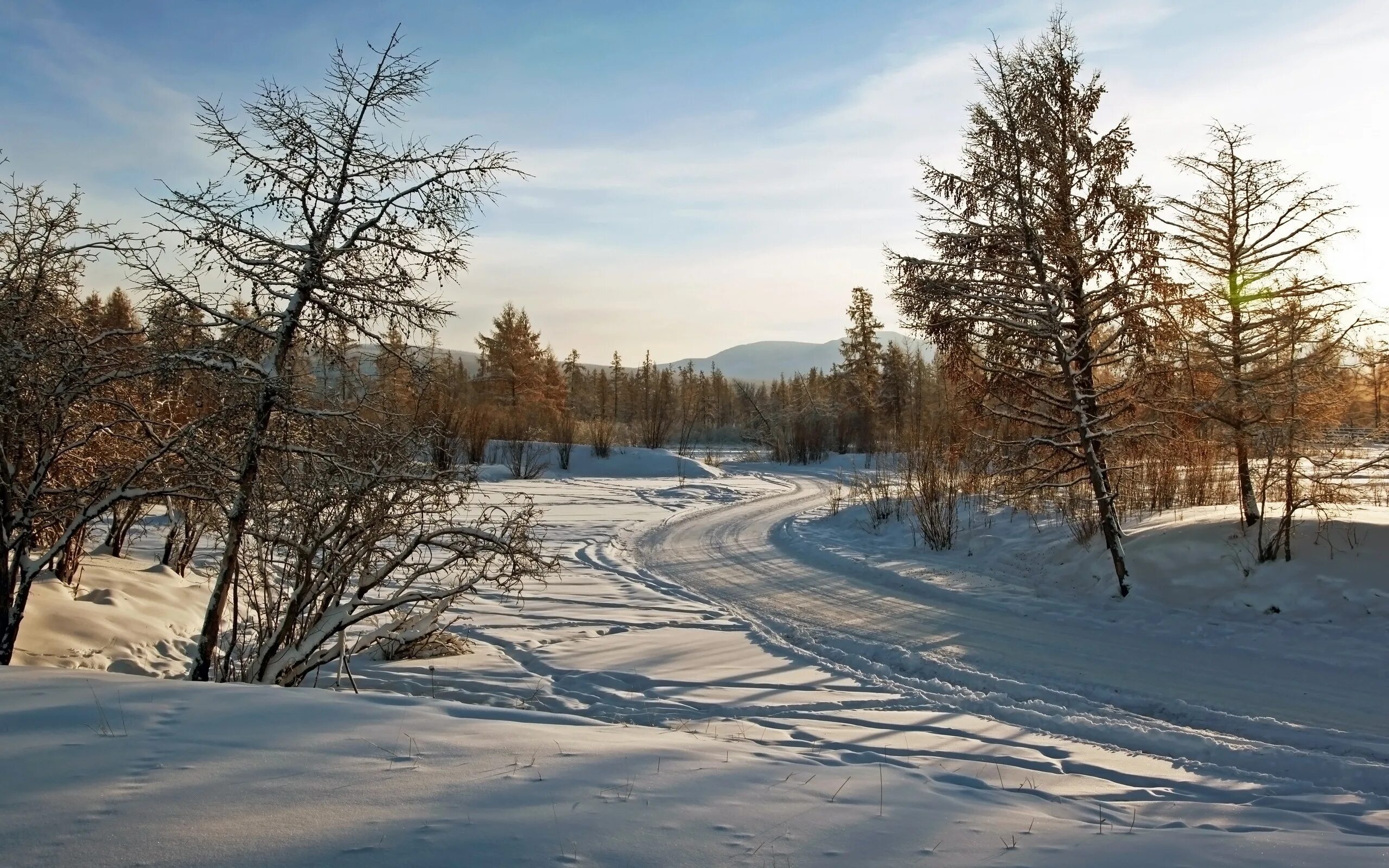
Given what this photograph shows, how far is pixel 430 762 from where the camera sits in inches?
148

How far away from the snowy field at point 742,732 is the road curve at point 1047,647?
0.16 ft

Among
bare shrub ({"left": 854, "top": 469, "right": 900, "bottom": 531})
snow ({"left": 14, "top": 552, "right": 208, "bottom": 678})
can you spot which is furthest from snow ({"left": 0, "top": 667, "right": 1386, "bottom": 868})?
bare shrub ({"left": 854, "top": 469, "right": 900, "bottom": 531})

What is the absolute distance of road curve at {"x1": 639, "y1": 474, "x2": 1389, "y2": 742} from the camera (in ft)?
21.7

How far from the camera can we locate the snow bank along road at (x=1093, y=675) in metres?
5.65

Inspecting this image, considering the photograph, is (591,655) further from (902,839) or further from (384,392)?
(902,839)

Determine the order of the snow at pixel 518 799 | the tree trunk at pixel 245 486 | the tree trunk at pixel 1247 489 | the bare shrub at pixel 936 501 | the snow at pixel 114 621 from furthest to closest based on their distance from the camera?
the bare shrub at pixel 936 501 < the tree trunk at pixel 1247 489 < the snow at pixel 114 621 < the tree trunk at pixel 245 486 < the snow at pixel 518 799

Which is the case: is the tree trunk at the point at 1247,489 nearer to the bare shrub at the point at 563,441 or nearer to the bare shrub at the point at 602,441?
the bare shrub at the point at 563,441

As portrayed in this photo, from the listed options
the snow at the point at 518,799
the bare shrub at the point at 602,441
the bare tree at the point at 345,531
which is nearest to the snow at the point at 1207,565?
the snow at the point at 518,799

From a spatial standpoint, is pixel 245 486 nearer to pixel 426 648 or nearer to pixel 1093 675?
pixel 426 648

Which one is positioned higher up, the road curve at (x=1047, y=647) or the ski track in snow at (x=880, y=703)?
the road curve at (x=1047, y=647)

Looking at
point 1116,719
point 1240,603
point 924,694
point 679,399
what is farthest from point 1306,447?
point 679,399

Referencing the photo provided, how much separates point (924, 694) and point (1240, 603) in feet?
17.0

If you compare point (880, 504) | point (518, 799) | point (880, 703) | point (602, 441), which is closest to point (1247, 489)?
point (880, 703)

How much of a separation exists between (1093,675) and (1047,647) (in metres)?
0.98
